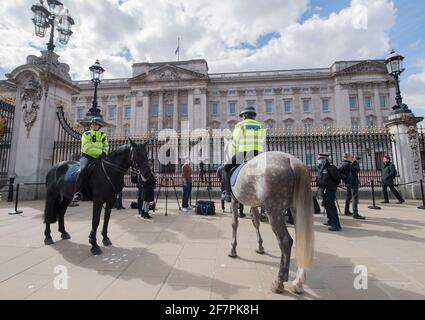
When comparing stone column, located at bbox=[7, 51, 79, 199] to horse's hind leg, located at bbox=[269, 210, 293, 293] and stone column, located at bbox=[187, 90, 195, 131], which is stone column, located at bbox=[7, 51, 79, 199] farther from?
stone column, located at bbox=[187, 90, 195, 131]

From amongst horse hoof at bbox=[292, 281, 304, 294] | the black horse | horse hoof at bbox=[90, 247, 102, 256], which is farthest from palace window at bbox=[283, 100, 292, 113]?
horse hoof at bbox=[292, 281, 304, 294]

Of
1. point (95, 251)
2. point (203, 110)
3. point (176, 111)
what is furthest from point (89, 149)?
Result: point (176, 111)

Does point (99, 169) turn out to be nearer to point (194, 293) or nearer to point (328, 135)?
point (194, 293)

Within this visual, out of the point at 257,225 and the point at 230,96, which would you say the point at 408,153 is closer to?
the point at 257,225

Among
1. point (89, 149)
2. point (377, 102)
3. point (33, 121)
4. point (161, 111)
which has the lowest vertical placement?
point (89, 149)

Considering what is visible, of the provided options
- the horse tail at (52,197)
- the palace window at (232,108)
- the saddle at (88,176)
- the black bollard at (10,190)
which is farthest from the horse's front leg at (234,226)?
the palace window at (232,108)

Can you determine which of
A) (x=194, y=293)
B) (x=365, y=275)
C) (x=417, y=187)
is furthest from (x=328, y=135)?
(x=194, y=293)

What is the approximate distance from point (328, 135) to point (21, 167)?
16.0 metres

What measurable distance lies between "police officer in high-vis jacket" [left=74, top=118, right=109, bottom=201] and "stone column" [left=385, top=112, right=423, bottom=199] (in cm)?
1352

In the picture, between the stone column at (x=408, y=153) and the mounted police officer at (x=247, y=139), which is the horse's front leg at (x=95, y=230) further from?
the stone column at (x=408, y=153)

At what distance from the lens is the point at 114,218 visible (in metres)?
7.65

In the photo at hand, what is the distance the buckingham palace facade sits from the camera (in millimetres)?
48469

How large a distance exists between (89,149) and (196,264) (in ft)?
10.9

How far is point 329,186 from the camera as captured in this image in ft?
21.4
